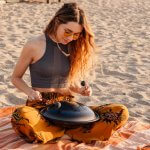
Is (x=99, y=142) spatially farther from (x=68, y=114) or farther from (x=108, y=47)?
(x=108, y=47)

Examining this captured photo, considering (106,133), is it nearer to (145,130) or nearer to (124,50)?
(145,130)

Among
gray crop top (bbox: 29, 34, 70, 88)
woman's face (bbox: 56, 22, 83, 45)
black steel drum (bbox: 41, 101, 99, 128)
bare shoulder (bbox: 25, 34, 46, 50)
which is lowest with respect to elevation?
black steel drum (bbox: 41, 101, 99, 128)

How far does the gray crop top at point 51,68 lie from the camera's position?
2.87 metres

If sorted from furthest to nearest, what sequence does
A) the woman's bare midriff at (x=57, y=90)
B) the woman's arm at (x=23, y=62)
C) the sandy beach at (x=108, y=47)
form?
1. the sandy beach at (x=108, y=47)
2. the woman's bare midriff at (x=57, y=90)
3. the woman's arm at (x=23, y=62)

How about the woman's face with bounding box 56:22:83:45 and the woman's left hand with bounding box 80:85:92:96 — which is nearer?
the woman's face with bounding box 56:22:83:45

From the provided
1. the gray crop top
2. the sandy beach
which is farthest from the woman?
the sandy beach

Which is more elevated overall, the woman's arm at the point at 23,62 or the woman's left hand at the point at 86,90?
the woman's arm at the point at 23,62

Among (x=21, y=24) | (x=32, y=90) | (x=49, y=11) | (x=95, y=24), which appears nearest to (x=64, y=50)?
(x=32, y=90)

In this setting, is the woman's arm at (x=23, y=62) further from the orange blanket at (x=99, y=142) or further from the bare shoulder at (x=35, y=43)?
the orange blanket at (x=99, y=142)

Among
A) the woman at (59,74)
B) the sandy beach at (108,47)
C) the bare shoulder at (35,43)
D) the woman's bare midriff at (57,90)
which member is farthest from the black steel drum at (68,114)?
the sandy beach at (108,47)

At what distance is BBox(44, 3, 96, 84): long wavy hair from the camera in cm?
277

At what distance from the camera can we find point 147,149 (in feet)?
9.27

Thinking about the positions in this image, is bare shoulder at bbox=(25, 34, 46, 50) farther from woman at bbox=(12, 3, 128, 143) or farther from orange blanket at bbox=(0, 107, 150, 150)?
orange blanket at bbox=(0, 107, 150, 150)

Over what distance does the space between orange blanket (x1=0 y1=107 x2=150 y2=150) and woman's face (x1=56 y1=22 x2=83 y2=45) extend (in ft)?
2.07
